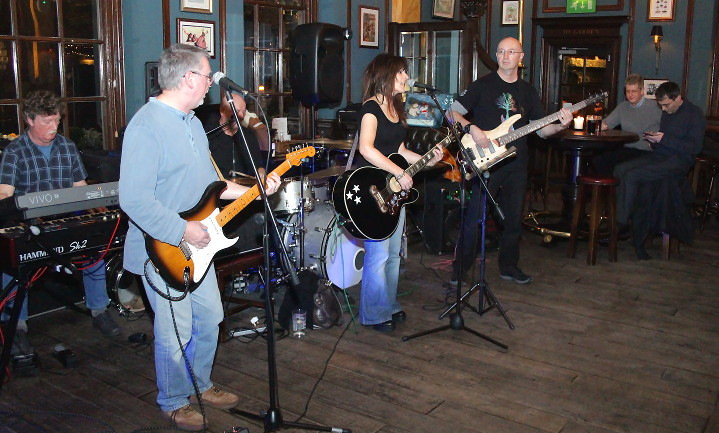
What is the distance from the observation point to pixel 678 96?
598 centimetres

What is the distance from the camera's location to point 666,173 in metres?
6.04

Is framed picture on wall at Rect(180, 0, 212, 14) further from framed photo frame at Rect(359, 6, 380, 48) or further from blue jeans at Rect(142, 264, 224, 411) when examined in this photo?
blue jeans at Rect(142, 264, 224, 411)

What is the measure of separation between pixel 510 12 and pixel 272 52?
4.86m

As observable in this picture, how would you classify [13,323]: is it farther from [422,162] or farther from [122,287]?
[422,162]

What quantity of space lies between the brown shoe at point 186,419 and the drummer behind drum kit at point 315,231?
1.52 metres

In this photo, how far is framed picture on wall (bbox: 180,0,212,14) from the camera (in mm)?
5797

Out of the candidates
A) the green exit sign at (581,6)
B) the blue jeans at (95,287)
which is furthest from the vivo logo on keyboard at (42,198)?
the green exit sign at (581,6)

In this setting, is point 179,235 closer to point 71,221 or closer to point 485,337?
point 71,221

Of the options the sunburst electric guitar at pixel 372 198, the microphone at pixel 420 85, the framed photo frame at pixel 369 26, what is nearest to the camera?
the microphone at pixel 420 85

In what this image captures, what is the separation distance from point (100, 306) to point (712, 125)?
7263mm

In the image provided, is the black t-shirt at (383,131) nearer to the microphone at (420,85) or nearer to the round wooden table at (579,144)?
the microphone at (420,85)

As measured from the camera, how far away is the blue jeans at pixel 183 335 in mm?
2928

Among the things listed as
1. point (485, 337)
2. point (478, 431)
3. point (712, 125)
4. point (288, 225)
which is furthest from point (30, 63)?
point (712, 125)

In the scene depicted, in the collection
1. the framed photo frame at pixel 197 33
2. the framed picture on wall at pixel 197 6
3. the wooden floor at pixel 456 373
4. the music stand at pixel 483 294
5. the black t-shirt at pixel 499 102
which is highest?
the framed picture on wall at pixel 197 6
